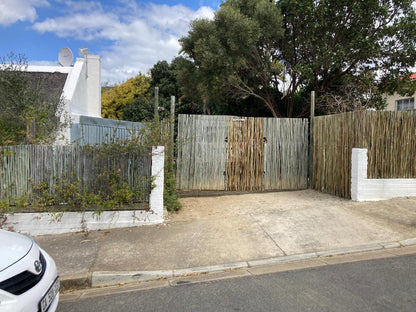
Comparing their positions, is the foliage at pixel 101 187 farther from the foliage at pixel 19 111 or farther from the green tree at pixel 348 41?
the green tree at pixel 348 41

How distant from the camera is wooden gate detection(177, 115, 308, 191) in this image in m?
7.56

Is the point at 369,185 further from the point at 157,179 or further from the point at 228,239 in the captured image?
the point at 157,179

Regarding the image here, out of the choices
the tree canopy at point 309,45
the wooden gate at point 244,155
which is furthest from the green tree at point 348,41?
the wooden gate at point 244,155

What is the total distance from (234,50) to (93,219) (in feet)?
25.6

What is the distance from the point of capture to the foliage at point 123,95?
2473cm

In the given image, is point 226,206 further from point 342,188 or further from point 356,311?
point 356,311

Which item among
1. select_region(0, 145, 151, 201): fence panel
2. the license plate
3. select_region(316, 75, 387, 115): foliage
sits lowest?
the license plate

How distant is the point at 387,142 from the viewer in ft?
22.6

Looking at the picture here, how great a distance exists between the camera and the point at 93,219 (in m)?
5.66

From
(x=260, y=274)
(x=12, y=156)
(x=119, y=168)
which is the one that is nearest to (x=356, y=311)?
(x=260, y=274)

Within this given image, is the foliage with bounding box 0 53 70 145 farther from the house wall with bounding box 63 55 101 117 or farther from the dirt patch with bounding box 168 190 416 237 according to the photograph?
the dirt patch with bounding box 168 190 416 237

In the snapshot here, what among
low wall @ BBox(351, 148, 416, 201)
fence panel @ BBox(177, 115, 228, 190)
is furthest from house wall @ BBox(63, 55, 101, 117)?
low wall @ BBox(351, 148, 416, 201)

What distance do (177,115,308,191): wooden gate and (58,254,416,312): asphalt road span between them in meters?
3.86

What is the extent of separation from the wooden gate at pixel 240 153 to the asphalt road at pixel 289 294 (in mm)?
3864
